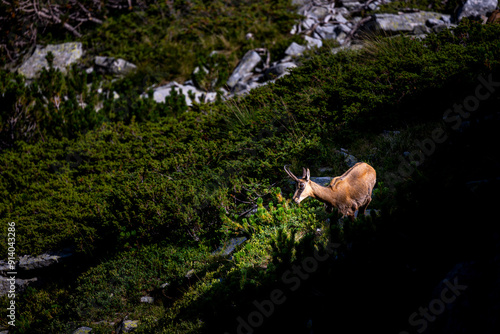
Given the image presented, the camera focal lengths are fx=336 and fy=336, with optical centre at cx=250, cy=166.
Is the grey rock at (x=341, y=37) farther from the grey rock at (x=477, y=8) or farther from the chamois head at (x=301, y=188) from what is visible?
the chamois head at (x=301, y=188)

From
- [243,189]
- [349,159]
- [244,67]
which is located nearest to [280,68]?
[244,67]

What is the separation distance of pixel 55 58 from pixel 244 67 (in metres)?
8.33

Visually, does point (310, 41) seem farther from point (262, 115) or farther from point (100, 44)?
point (100, 44)

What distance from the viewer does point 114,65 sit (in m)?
13.6

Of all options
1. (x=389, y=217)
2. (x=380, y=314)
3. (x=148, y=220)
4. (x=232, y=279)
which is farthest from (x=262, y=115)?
(x=380, y=314)

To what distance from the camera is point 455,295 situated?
2590mm

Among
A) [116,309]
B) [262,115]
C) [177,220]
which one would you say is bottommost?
[116,309]

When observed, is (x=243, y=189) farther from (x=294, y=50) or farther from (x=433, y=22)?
(x=433, y=22)

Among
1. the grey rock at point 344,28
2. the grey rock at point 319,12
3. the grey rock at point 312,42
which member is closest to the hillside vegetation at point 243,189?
the grey rock at point 312,42

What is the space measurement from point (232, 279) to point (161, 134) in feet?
18.1

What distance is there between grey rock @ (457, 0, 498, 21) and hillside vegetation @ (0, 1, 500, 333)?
398 cm

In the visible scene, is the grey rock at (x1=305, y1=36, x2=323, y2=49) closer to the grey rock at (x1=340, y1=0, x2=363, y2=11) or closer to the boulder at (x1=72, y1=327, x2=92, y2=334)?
the grey rock at (x1=340, y1=0, x2=363, y2=11)

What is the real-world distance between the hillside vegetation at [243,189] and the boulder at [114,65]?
249cm

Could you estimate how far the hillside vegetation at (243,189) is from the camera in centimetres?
336
